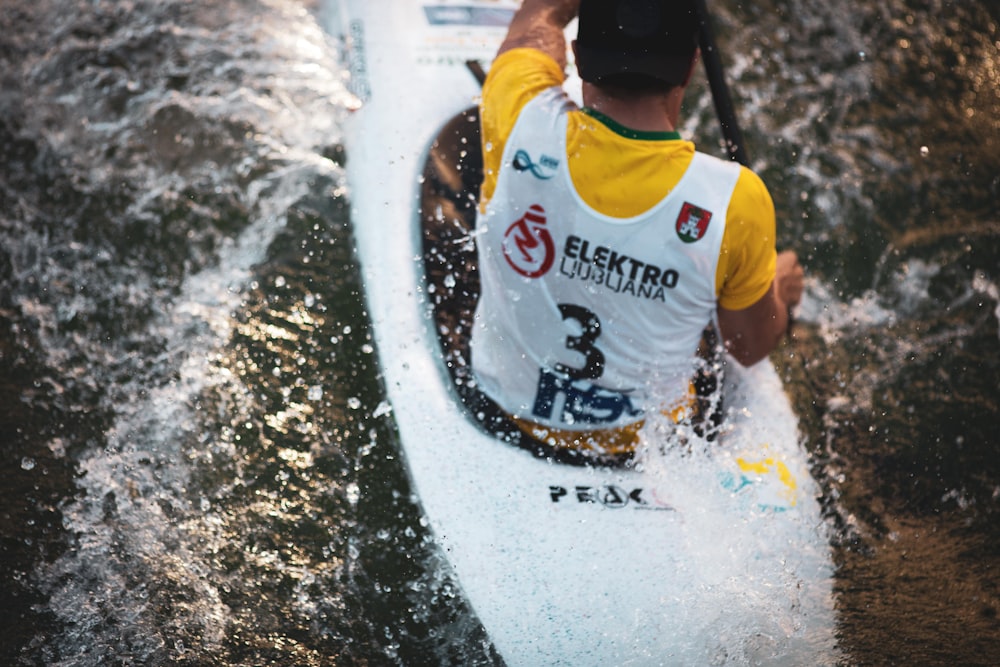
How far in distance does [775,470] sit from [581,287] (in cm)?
82

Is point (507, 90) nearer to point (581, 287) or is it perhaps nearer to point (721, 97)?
point (581, 287)

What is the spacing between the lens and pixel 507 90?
6.64 feet

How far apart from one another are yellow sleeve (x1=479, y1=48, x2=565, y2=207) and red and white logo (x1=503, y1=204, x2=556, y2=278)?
5.2 inches

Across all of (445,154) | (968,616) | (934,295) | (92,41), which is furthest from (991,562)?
(92,41)

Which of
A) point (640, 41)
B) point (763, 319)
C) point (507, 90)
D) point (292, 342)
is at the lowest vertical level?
point (292, 342)

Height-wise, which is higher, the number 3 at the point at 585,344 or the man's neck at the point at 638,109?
the man's neck at the point at 638,109

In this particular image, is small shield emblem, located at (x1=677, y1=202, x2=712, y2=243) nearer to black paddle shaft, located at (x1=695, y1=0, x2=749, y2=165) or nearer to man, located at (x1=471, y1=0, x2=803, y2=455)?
man, located at (x1=471, y1=0, x2=803, y2=455)

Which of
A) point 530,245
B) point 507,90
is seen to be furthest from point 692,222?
point 507,90

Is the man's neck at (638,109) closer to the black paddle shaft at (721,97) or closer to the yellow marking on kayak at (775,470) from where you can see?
the black paddle shaft at (721,97)

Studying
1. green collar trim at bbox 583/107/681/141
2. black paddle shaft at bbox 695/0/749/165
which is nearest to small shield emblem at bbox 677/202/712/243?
green collar trim at bbox 583/107/681/141

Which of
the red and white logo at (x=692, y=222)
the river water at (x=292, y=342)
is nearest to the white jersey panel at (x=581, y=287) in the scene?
the red and white logo at (x=692, y=222)

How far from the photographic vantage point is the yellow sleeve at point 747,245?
1849 mm

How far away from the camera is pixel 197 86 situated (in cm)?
368

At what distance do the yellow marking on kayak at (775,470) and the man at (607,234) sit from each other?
285mm
